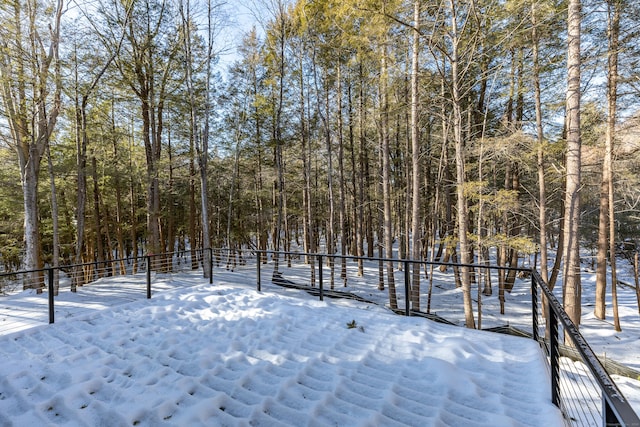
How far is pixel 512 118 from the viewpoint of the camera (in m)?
9.45

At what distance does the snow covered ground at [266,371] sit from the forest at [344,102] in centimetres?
248

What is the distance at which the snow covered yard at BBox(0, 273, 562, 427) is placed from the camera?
1.78 meters

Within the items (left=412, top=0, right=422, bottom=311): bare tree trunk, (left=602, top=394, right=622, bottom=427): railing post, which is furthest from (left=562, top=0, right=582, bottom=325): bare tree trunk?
(left=602, top=394, right=622, bottom=427): railing post

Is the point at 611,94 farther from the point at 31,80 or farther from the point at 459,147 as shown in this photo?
the point at 31,80

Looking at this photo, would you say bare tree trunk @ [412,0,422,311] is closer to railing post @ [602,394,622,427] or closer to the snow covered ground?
the snow covered ground

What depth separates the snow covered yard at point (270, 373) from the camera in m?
1.78

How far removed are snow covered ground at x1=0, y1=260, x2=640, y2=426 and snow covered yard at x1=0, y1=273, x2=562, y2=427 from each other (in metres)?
0.01

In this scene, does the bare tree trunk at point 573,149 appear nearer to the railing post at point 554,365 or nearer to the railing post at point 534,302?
the railing post at point 534,302

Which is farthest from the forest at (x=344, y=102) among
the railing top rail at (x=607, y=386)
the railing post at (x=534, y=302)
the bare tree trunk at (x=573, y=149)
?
the railing top rail at (x=607, y=386)

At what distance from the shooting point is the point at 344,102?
10.6m

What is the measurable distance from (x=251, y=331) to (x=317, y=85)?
28.7ft

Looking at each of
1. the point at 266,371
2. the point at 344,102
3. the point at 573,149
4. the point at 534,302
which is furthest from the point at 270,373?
the point at 344,102

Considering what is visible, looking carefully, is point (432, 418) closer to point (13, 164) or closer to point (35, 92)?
point (35, 92)

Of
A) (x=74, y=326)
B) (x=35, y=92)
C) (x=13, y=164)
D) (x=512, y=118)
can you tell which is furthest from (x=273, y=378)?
(x=13, y=164)
